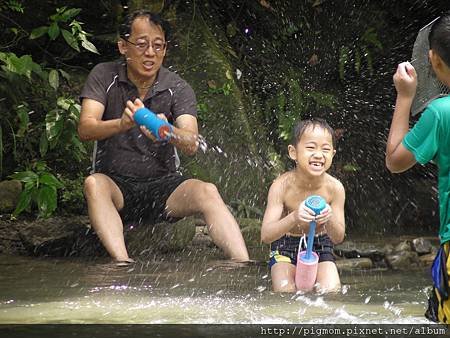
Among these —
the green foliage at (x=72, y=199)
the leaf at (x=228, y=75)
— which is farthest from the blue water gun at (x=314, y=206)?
the leaf at (x=228, y=75)

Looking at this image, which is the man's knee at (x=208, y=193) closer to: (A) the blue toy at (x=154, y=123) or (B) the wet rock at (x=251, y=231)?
(A) the blue toy at (x=154, y=123)

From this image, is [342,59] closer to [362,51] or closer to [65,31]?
[362,51]

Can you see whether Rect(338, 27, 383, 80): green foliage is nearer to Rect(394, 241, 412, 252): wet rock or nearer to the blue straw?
Rect(394, 241, 412, 252): wet rock

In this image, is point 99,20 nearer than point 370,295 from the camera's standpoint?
No

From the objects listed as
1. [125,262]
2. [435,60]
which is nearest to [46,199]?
[125,262]

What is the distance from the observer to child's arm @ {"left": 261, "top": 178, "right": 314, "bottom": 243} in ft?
13.6

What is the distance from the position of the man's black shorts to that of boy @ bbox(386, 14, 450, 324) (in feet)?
8.31

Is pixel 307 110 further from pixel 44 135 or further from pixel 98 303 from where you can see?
pixel 98 303

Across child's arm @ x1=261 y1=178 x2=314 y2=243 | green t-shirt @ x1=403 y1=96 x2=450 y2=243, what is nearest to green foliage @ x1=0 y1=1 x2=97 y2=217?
child's arm @ x1=261 y1=178 x2=314 y2=243

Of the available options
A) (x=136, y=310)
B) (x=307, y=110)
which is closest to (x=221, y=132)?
(x=307, y=110)

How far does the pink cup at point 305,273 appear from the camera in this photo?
13.9ft

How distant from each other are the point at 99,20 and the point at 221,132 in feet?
5.59

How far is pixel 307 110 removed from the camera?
27.0ft

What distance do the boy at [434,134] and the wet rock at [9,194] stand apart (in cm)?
372
